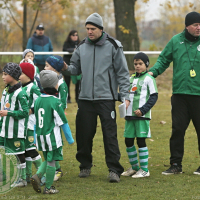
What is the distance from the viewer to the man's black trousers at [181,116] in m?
5.87

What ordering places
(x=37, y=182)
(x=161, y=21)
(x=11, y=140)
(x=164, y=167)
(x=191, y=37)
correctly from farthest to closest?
(x=161, y=21)
(x=164, y=167)
(x=191, y=37)
(x=11, y=140)
(x=37, y=182)

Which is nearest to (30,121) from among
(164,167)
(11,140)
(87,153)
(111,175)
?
(11,140)

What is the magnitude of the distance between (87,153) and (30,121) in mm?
939

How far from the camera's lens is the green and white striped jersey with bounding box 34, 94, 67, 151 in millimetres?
4891

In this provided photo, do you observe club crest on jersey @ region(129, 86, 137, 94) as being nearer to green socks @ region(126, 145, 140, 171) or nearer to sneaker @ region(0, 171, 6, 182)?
green socks @ region(126, 145, 140, 171)

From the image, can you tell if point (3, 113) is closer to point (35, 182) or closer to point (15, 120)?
point (15, 120)

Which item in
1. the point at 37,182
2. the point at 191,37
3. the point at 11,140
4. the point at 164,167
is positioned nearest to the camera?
the point at 37,182

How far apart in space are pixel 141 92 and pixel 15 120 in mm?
1842

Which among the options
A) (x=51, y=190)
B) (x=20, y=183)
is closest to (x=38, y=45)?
(x=20, y=183)

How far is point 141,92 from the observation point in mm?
5918

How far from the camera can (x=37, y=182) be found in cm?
477

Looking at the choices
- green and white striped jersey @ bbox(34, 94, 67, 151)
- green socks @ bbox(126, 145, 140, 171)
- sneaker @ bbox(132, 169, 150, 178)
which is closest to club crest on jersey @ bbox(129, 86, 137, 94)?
green socks @ bbox(126, 145, 140, 171)

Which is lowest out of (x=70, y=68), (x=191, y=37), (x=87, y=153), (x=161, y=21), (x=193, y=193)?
(x=193, y=193)

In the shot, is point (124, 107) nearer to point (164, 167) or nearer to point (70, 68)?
point (70, 68)
